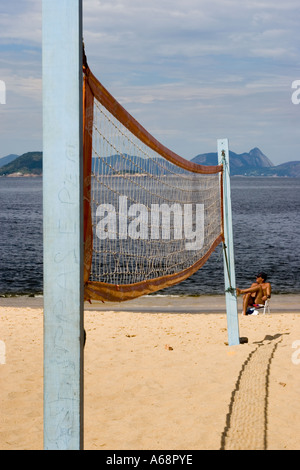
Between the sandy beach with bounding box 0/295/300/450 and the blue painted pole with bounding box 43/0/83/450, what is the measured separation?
2140 millimetres

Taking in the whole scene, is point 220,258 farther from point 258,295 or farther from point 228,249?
point 228,249

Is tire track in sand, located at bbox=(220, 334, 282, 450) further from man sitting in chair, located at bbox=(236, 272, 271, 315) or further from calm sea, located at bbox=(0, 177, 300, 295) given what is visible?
calm sea, located at bbox=(0, 177, 300, 295)

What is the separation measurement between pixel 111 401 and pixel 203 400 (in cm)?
A: 90

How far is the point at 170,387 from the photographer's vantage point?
238 inches

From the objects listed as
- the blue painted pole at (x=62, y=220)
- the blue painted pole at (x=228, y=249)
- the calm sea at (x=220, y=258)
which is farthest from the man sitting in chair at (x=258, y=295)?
the blue painted pole at (x=62, y=220)

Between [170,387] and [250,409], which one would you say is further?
[170,387]

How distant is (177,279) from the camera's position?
553 centimetres

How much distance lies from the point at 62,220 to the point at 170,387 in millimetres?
3881

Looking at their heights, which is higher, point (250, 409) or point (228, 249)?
point (228, 249)

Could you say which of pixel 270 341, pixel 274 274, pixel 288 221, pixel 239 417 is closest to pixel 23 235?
pixel 274 274

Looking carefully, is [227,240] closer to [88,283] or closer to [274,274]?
[88,283]

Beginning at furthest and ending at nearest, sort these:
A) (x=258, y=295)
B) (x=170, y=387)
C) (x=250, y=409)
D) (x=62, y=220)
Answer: (x=258, y=295), (x=170, y=387), (x=250, y=409), (x=62, y=220)

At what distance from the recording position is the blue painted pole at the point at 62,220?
2564 millimetres

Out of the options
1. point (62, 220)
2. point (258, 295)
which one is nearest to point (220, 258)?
point (258, 295)
